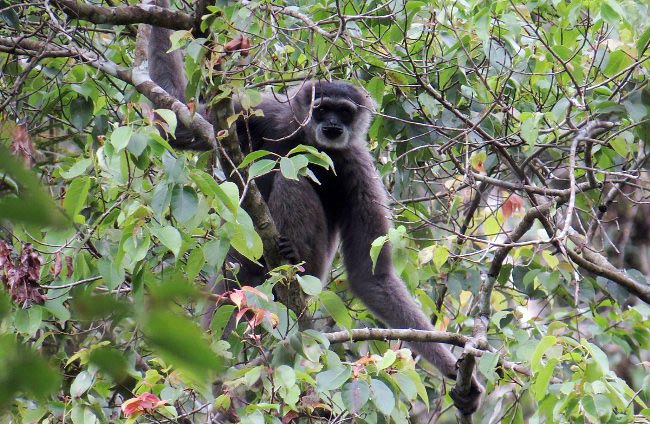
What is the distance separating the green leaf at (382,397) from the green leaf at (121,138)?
5.06 ft

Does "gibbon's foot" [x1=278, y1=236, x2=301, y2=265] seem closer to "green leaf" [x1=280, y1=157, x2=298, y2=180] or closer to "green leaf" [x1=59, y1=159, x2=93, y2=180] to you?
"green leaf" [x1=280, y1=157, x2=298, y2=180]

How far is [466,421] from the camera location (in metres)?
4.84

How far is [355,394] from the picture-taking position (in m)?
3.58

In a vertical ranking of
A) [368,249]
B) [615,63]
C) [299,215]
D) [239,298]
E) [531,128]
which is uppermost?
[615,63]

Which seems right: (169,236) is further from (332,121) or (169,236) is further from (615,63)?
(332,121)

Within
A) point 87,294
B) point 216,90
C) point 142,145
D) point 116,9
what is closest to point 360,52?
point 216,90

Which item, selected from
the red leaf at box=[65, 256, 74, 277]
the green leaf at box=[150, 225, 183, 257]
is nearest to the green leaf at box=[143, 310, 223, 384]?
the green leaf at box=[150, 225, 183, 257]

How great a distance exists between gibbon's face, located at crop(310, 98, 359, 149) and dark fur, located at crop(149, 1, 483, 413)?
3cm

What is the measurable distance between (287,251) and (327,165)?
144cm

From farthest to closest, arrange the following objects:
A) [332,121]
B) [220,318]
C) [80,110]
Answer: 1. [332,121]
2. [80,110]
3. [220,318]

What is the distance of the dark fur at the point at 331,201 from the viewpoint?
19.1 ft

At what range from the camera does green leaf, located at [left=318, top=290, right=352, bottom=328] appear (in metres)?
3.76

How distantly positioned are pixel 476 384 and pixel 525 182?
4.40ft

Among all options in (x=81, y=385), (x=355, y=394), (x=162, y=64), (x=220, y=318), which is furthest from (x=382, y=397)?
(x=162, y=64)
